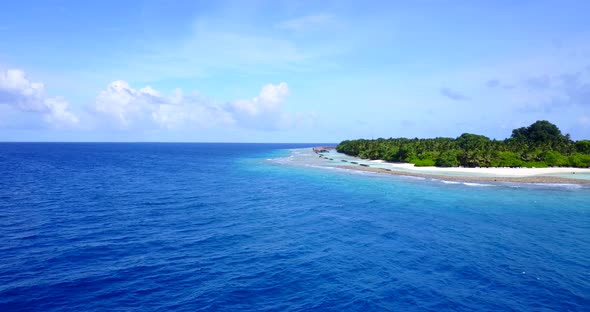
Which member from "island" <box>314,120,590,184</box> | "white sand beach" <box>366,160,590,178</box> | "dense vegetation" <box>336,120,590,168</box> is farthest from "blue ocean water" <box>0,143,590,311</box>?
"dense vegetation" <box>336,120,590,168</box>

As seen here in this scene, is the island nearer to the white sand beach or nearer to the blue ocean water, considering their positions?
the white sand beach

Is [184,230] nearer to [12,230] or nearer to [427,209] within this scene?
[12,230]

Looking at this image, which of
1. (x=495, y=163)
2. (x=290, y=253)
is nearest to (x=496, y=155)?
(x=495, y=163)

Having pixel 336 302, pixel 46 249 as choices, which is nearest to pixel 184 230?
pixel 46 249

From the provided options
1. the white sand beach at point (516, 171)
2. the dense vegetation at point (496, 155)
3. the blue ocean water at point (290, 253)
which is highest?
the dense vegetation at point (496, 155)

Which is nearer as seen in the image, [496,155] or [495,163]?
[495,163]

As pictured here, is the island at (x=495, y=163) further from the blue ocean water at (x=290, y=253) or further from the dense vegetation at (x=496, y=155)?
the blue ocean water at (x=290, y=253)

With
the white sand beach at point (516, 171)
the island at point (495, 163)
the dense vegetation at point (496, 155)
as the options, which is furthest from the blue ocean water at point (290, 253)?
the dense vegetation at point (496, 155)

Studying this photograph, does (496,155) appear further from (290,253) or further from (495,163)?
(290,253)
